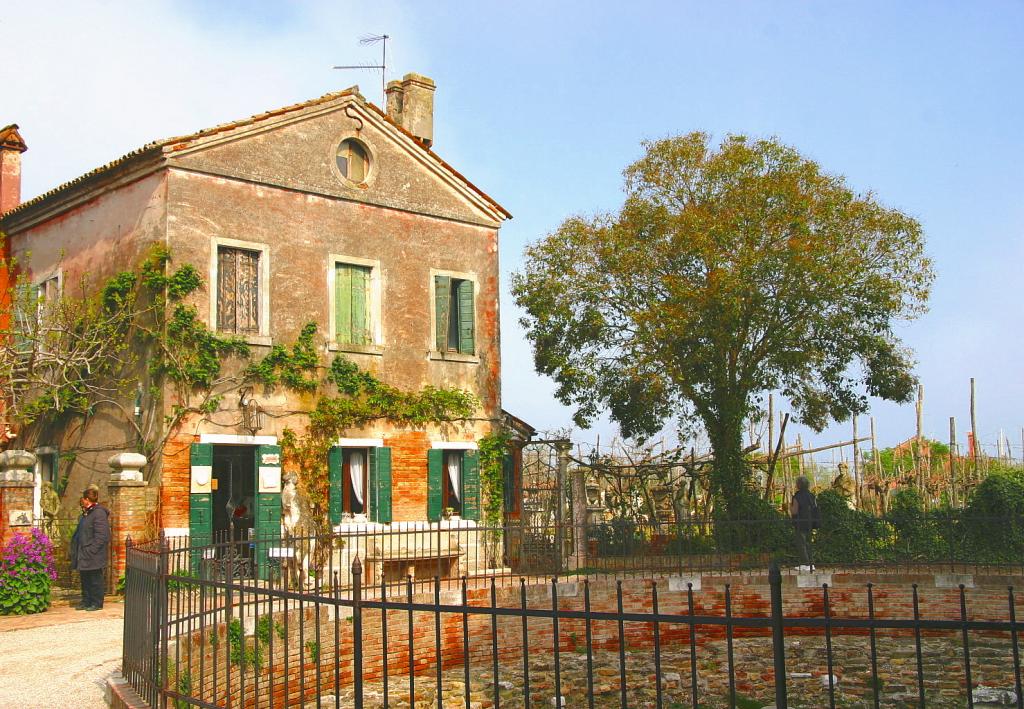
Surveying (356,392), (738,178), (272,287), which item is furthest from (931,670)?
(272,287)

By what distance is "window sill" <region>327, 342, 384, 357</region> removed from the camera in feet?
63.5

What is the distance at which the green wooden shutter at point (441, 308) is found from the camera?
21047 millimetres

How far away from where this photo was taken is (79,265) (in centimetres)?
1964

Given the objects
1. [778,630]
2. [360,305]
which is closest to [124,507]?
[360,305]

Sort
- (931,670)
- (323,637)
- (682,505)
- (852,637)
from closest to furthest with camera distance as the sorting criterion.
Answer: (323,637) → (931,670) → (852,637) → (682,505)

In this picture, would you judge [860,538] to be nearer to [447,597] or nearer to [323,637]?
[447,597]

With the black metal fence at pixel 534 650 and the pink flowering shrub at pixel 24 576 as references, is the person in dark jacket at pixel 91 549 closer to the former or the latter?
the pink flowering shrub at pixel 24 576

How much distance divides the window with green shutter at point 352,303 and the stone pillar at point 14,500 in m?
6.16

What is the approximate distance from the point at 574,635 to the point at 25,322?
38.5 feet

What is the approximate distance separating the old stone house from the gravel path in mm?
2554

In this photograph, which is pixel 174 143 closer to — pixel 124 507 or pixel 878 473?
pixel 124 507

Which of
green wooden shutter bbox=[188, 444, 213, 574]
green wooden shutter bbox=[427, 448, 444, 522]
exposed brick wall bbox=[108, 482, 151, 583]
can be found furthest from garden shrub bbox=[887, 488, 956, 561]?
exposed brick wall bbox=[108, 482, 151, 583]

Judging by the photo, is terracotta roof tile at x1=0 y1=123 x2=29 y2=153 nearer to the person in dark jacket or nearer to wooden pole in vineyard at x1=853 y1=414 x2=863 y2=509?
the person in dark jacket

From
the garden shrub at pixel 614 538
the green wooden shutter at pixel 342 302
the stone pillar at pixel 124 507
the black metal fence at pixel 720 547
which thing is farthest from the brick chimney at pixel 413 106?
the stone pillar at pixel 124 507
